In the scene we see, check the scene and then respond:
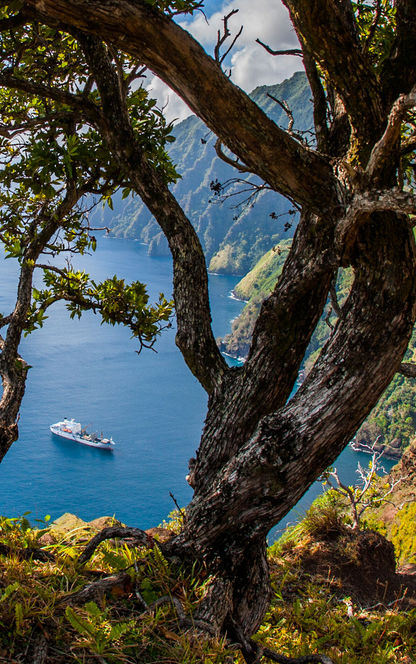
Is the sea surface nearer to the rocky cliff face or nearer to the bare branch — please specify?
the bare branch

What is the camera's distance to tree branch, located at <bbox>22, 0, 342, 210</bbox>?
2.35m

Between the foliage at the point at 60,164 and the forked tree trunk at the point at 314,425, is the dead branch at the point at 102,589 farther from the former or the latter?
the foliage at the point at 60,164

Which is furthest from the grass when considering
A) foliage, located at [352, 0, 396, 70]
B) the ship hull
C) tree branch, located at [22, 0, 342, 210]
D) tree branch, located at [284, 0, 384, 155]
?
the ship hull

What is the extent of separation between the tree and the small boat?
46.9m

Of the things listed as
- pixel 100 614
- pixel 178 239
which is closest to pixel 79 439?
pixel 178 239

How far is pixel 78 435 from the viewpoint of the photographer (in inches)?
1875

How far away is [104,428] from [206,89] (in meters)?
51.7

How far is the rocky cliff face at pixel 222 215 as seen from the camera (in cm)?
15412

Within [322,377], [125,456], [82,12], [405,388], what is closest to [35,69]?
[82,12]

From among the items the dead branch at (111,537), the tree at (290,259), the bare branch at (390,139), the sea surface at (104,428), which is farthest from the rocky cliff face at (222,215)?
the bare branch at (390,139)

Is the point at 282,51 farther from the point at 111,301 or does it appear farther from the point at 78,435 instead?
the point at 78,435

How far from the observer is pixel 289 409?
2.83m

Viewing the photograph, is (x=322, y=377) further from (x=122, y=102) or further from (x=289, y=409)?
(x=122, y=102)

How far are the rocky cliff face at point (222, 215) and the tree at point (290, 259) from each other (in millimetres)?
134971
